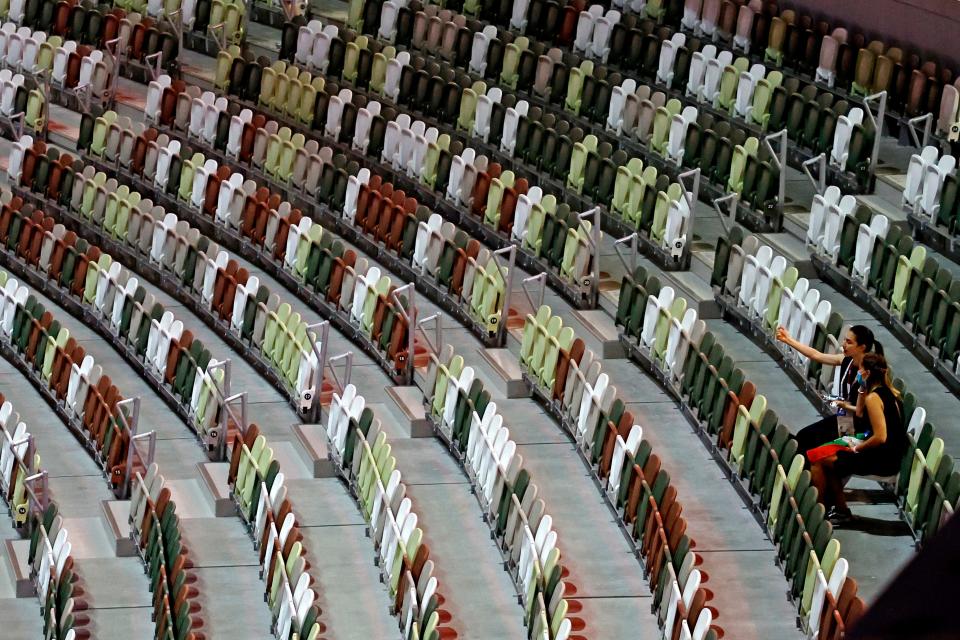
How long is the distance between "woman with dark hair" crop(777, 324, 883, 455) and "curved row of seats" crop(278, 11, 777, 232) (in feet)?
4.82

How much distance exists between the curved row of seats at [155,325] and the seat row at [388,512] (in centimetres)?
22

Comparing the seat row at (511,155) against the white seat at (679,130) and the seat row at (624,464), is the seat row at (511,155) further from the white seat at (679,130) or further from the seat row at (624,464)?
the seat row at (624,464)

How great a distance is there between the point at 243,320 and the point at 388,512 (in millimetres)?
1650

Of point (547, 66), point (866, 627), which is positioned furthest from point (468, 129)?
point (866, 627)

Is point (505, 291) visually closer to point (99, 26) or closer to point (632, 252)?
point (632, 252)

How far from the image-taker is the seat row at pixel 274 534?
297 centimetres

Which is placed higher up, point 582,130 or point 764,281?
point 582,130

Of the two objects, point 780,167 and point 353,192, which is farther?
point 353,192

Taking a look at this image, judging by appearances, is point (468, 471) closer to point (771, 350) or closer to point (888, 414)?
point (771, 350)

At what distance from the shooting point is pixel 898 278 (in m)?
3.87

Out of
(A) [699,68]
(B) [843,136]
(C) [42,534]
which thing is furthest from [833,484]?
(A) [699,68]

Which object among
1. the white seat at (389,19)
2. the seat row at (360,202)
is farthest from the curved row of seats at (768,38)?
the seat row at (360,202)

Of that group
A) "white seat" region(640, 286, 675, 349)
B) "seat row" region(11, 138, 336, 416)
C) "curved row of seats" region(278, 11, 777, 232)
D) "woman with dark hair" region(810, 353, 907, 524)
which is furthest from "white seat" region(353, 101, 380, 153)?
"woman with dark hair" region(810, 353, 907, 524)

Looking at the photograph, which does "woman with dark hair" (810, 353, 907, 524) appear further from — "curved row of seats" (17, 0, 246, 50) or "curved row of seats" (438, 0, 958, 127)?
"curved row of seats" (17, 0, 246, 50)
